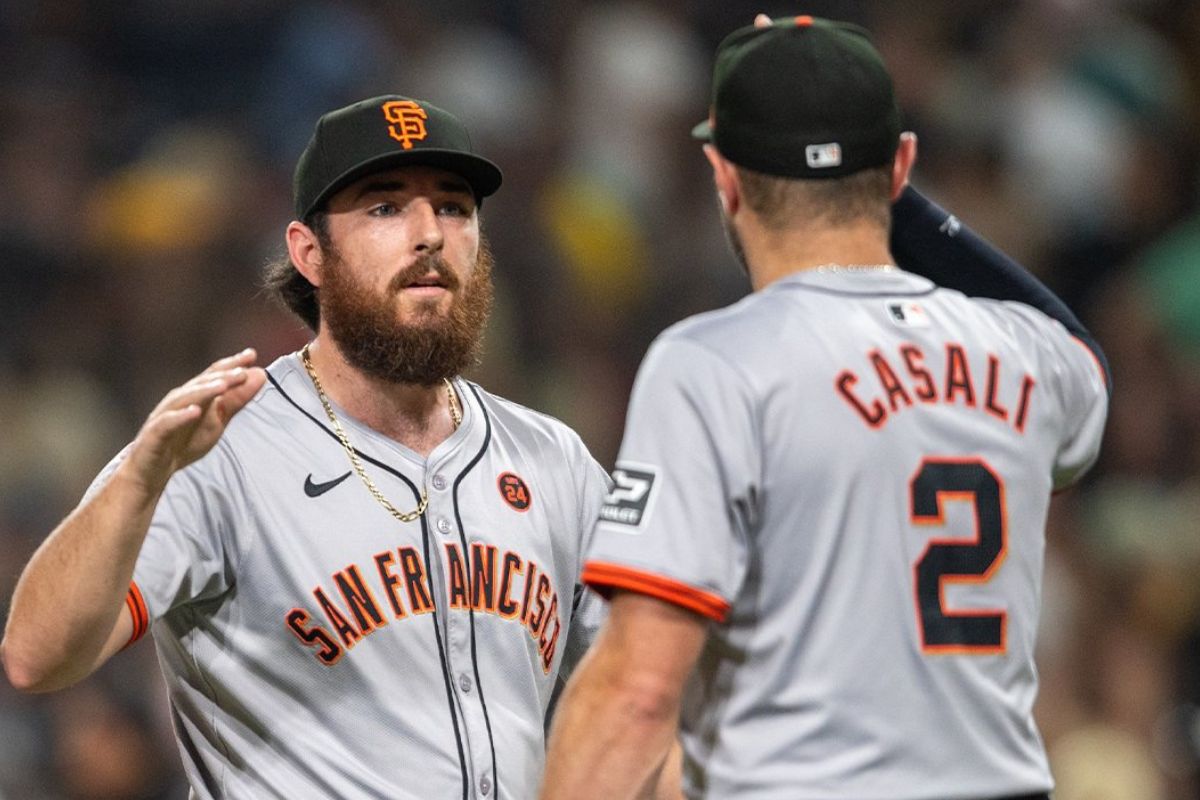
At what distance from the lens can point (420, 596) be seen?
11.9ft

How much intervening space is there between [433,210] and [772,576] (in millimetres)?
1420

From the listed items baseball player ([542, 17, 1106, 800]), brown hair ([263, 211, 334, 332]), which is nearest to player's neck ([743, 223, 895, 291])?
baseball player ([542, 17, 1106, 800])

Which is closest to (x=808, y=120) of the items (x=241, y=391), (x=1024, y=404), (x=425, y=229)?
(x=1024, y=404)

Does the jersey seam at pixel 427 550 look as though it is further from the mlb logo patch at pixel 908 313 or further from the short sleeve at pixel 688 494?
the mlb logo patch at pixel 908 313

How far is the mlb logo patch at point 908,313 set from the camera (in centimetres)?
287

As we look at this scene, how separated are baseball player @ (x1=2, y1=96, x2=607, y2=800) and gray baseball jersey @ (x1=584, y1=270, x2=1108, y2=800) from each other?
865 millimetres

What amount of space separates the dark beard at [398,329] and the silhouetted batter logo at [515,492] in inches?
9.8

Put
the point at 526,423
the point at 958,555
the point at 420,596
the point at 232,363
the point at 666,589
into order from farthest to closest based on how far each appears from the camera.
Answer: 1. the point at 526,423
2. the point at 420,596
3. the point at 232,363
4. the point at 958,555
5. the point at 666,589

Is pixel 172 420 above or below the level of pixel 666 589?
above

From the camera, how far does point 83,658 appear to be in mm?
3240

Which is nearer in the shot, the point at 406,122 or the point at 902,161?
the point at 902,161

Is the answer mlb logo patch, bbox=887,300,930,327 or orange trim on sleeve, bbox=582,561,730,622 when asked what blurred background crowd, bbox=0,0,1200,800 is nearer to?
mlb logo patch, bbox=887,300,930,327

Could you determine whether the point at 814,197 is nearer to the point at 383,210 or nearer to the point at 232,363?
the point at 232,363

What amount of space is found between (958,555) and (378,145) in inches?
61.8
